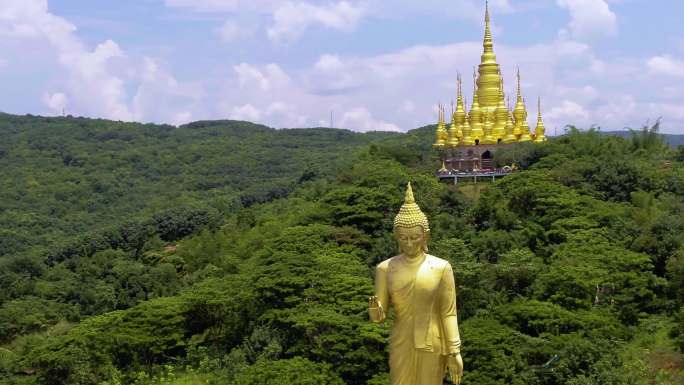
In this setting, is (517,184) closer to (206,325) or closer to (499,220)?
(499,220)

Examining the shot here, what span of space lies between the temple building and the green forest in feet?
2.90

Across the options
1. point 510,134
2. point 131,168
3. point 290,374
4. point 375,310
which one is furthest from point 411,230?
point 131,168

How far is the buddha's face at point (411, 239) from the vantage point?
1163 cm

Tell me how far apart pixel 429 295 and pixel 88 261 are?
1499 inches

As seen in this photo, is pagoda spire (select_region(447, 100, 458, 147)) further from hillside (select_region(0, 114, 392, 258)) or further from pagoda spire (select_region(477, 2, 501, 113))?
hillside (select_region(0, 114, 392, 258))

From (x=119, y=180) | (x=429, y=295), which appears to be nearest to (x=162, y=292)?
(x=429, y=295)

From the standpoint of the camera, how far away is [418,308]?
37.9ft

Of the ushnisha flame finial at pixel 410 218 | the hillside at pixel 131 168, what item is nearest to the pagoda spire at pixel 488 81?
the hillside at pixel 131 168

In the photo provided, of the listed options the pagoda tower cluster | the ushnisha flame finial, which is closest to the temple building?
the pagoda tower cluster

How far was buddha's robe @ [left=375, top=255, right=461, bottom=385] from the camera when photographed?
11484 mm

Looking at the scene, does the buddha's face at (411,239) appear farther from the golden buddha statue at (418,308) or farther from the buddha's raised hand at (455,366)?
the buddha's raised hand at (455,366)

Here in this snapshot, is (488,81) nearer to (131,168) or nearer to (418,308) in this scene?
(418,308)

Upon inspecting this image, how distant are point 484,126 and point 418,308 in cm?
3125

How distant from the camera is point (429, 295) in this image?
1152cm
